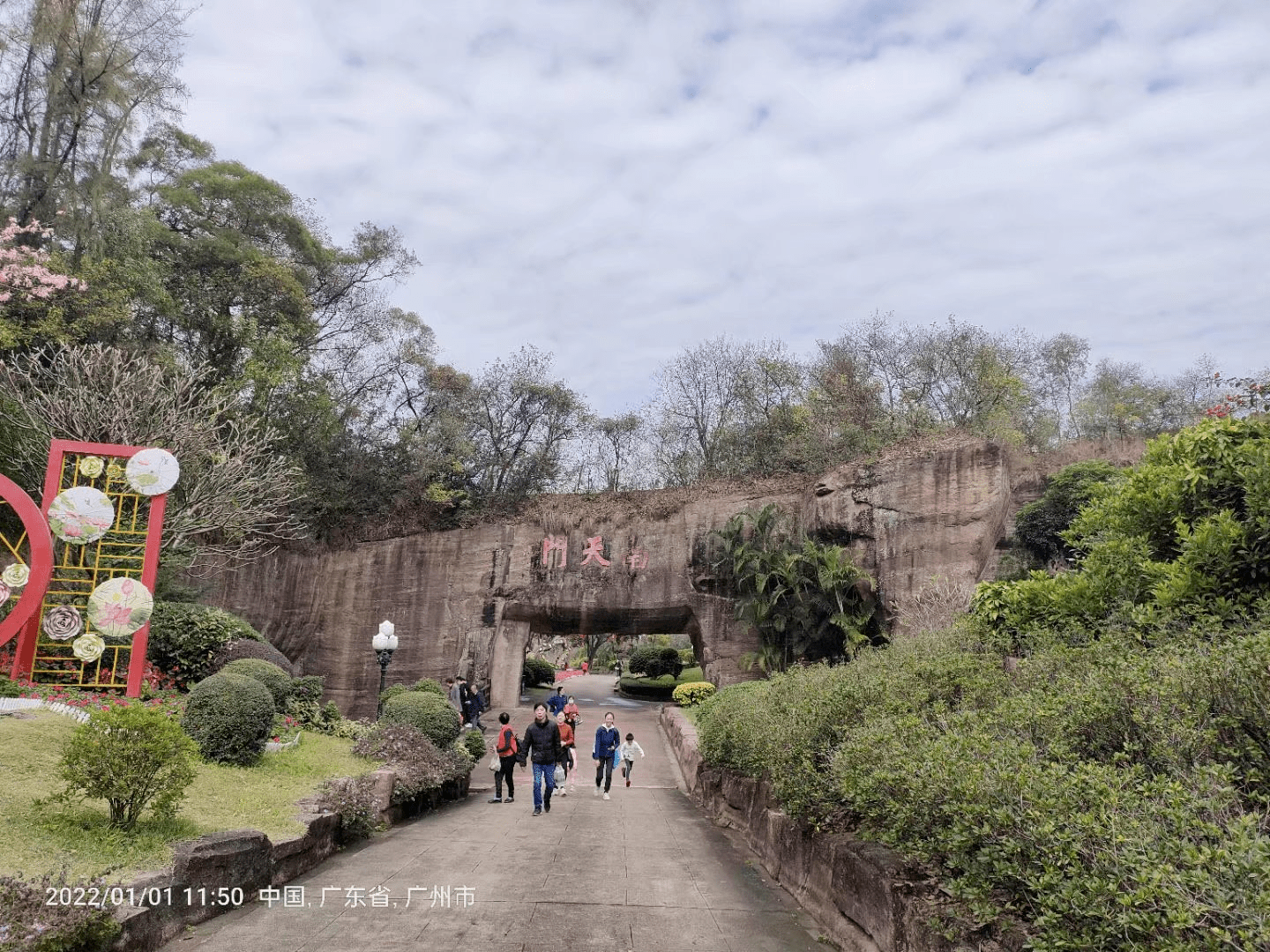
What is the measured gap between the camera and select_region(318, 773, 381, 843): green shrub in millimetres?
7496

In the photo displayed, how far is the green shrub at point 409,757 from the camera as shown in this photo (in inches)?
370

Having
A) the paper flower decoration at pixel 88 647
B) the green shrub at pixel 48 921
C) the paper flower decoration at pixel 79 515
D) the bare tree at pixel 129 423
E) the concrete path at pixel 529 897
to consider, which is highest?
the bare tree at pixel 129 423

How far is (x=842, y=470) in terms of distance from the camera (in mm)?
20188

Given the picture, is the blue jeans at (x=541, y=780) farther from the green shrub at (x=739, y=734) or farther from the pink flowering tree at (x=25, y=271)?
the pink flowering tree at (x=25, y=271)

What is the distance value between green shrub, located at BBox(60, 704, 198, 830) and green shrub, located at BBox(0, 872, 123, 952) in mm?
1294

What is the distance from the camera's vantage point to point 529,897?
5578mm

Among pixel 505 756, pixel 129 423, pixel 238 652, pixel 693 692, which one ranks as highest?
pixel 129 423

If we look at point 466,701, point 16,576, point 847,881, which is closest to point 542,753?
point 847,881

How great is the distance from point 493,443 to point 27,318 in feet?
39.4

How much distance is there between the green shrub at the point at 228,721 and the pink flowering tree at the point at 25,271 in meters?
11.8

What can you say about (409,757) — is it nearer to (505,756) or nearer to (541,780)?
(505,756)

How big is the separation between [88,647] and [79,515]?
6.30 feet

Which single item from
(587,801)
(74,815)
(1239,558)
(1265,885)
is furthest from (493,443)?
(1265,885)

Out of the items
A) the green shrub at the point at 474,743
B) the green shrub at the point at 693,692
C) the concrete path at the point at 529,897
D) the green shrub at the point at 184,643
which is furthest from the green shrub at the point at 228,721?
Answer: the green shrub at the point at 693,692
